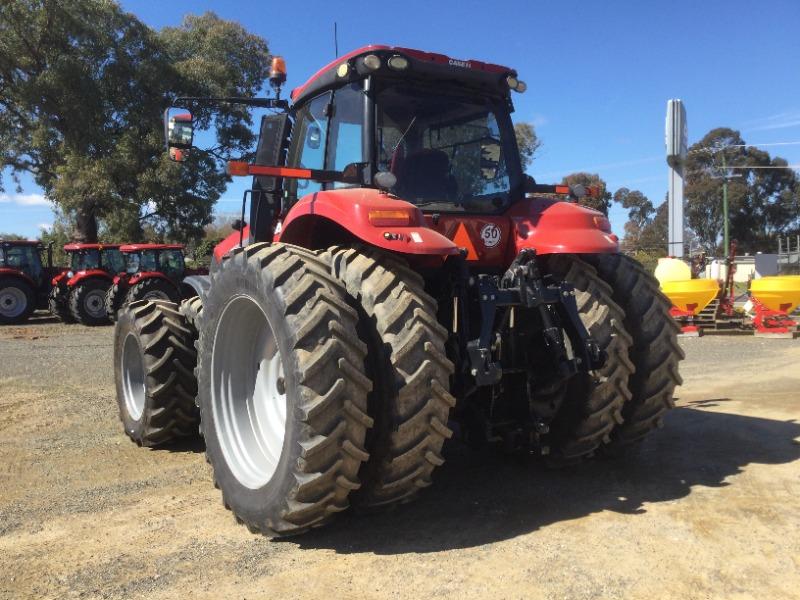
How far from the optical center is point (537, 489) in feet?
12.8

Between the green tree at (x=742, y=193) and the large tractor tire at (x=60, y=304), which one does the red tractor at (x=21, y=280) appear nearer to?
the large tractor tire at (x=60, y=304)

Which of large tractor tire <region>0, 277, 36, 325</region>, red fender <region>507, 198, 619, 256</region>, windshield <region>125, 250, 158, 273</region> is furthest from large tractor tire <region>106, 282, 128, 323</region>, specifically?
red fender <region>507, 198, 619, 256</region>

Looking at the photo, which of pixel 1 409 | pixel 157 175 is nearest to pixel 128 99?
pixel 157 175

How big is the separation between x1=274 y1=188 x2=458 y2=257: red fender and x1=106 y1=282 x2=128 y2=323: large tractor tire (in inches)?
541

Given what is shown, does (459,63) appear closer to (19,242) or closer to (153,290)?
(153,290)

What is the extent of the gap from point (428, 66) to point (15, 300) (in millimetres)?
17176

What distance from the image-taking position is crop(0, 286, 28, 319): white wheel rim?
17.3 metres

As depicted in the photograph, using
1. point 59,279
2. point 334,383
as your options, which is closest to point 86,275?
point 59,279

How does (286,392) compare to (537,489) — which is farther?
(537,489)

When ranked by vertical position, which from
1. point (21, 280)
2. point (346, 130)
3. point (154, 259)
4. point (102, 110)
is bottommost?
point (21, 280)

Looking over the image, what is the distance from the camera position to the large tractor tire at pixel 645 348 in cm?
400

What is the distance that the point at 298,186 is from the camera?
448 centimetres

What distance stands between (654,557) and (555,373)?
102cm

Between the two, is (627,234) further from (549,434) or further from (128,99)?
(549,434)
